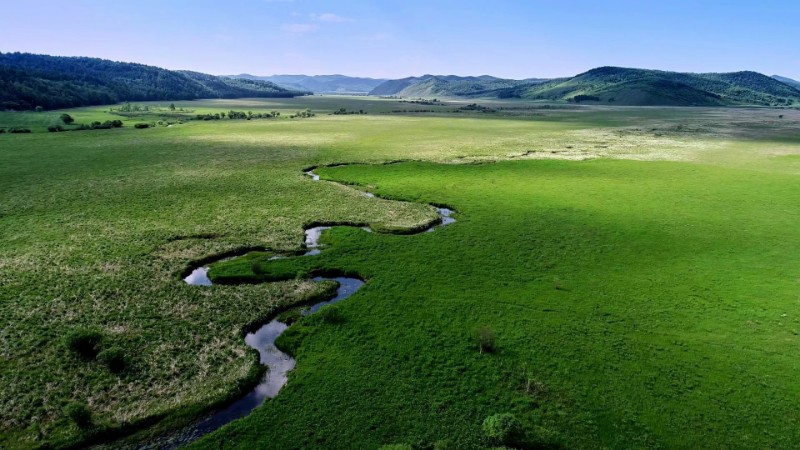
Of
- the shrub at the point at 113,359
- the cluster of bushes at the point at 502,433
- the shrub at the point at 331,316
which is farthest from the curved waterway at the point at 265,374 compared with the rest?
the cluster of bushes at the point at 502,433

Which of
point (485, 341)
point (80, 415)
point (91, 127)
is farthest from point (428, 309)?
point (91, 127)

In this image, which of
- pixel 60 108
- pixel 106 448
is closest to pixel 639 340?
pixel 106 448

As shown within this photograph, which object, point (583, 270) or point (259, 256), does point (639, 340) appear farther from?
point (259, 256)

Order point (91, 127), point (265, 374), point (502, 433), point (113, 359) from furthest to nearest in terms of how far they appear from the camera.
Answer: point (91, 127) < point (265, 374) < point (113, 359) < point (502, 433)

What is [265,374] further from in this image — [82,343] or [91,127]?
[91,127]

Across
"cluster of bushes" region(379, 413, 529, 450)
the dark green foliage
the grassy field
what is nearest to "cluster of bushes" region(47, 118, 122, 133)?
the grassy field

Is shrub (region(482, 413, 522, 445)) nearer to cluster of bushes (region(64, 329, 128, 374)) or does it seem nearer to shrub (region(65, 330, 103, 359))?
cluster of bushes (region(64, 329, 128, 374))
